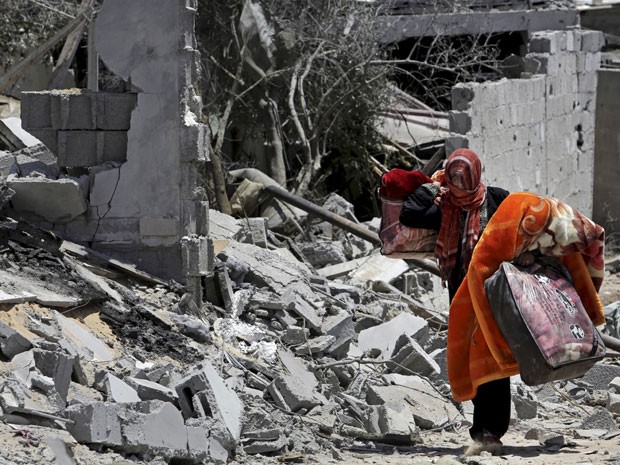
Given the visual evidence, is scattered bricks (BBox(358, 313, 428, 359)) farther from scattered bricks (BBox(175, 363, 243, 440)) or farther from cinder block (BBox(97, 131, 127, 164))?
scattered bricks (BBox(175, 363, 243, 440))

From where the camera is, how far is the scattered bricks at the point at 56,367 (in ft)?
18.4

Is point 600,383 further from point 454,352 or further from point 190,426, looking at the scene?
point 190,426

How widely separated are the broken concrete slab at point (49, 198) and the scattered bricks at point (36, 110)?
367 millimetres

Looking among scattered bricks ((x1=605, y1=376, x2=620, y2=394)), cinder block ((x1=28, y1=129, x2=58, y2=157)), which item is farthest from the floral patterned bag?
cinder block ((x1=28, y1=129, x2=58, y2=157))

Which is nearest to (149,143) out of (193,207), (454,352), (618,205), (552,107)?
(193,207)

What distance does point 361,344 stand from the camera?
27.6ft

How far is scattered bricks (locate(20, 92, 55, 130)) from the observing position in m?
7.73

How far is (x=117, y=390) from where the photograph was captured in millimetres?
5812

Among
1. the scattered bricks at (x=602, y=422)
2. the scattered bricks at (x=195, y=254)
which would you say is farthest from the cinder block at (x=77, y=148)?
the scattered bricks at (x=602, y=422)

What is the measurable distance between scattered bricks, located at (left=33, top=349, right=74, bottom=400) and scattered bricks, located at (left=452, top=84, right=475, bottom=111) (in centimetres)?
661

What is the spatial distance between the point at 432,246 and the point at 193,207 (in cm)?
193

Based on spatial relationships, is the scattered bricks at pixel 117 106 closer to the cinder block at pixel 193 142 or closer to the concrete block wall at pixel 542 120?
the cinder block at pixel 193 142

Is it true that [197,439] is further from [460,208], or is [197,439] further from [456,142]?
[456,142]

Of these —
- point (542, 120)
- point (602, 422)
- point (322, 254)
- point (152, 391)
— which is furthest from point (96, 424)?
point (542, 120)
